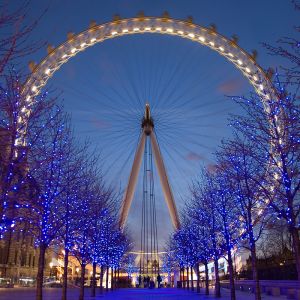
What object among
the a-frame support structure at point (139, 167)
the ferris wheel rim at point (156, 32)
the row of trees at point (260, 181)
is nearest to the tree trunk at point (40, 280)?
the row of trees at point (260, 181)

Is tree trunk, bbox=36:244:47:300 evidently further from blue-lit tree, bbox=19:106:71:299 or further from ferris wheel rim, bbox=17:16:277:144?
ferris wheel rim, bbox=17:16:277:144

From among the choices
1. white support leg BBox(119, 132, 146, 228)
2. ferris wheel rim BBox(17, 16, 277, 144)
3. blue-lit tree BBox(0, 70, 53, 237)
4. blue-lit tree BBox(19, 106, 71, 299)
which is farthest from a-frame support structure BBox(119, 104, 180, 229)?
blue-lit tree BBox(0, 70, 53, 237)

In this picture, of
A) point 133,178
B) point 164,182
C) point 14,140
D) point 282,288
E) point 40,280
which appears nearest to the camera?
point 14,140

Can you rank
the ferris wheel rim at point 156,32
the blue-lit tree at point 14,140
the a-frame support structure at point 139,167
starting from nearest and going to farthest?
1. the blue-lit tree at point 14,140
2. the ferris wheel rim at point 156,32
3. the a-frame support structure at point 139,167

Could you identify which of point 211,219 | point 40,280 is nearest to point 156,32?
point 211,219

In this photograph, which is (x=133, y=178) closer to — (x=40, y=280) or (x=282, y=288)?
(x=282, y=288)

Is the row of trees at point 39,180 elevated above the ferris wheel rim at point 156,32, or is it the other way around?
the ferris wheel rim at point 156,32

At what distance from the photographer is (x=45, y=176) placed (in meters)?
15.3

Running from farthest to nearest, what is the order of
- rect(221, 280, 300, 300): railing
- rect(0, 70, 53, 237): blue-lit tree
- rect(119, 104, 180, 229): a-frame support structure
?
rect(119, 104, 180, 229): a-frame support structure
rect(221, 280, 300, 300): railing
rect(0, 70, 53, 237): blue-lit tree

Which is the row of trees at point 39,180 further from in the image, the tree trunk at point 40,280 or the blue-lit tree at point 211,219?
the blue-lit tree at point 211,219

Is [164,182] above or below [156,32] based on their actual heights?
below

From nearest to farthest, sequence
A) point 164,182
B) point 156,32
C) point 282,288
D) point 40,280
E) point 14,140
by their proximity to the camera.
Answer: point 14,140, point 40,280, point 282,288, point 156,32, point 164,182

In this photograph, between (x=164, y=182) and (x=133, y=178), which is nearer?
(x=133, y=178)

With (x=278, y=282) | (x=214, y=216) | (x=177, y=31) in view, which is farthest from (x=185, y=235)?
(x=177, y=31)
